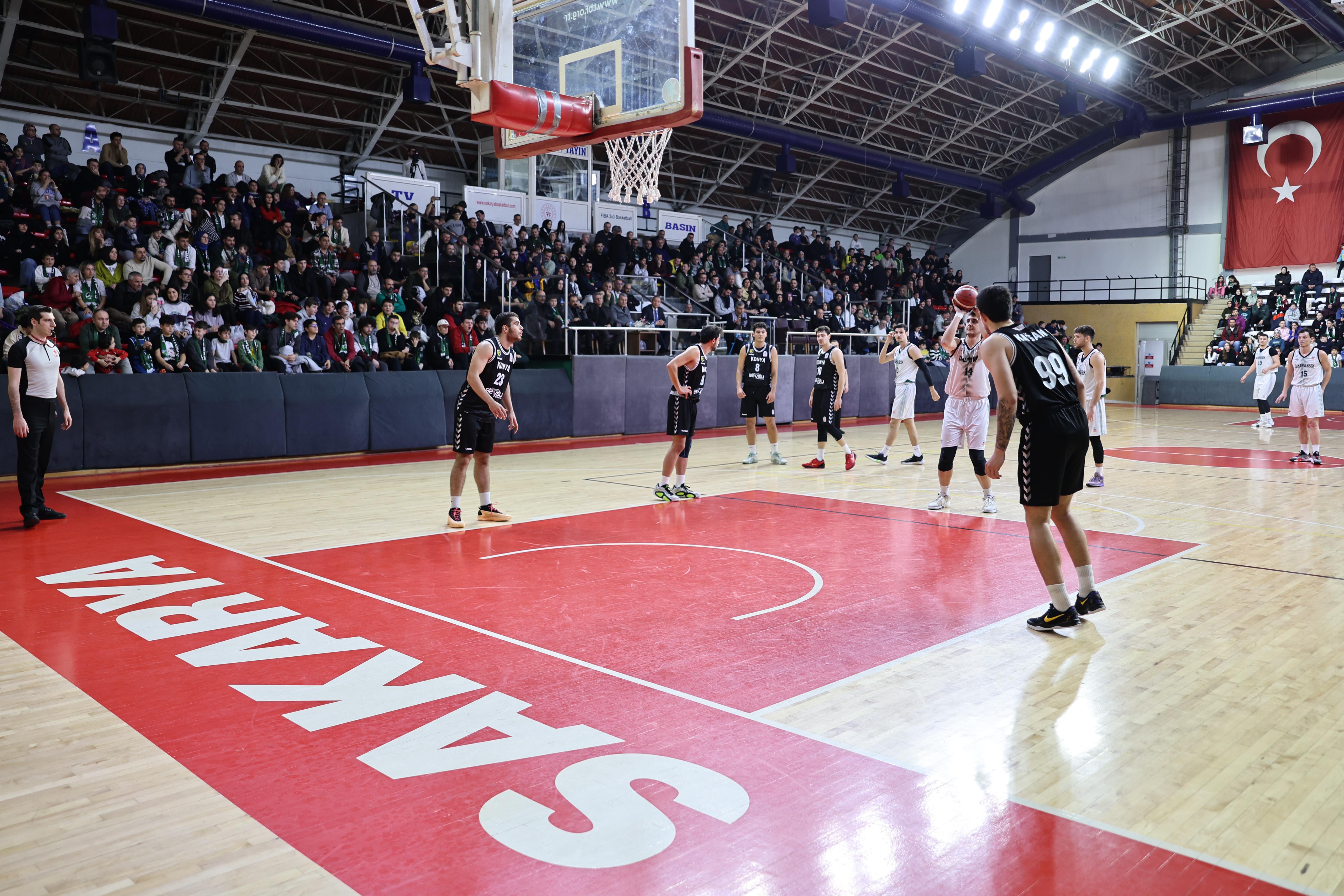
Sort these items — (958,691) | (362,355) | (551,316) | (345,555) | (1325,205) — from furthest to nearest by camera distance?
(1325,205), (551,316), (362,355), (345,555), (958,691)

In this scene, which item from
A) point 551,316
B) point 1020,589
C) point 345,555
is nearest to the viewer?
point 1020,589

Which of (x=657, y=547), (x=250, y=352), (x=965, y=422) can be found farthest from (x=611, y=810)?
(x=250, y=352)

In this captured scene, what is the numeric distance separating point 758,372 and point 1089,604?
894cm

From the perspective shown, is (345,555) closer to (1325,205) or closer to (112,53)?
Answer: (112,53)

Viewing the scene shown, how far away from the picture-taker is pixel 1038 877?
3145 mm

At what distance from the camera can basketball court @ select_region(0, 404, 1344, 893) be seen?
328 centimetres

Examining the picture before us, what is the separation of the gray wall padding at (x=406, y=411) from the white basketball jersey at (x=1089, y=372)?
34.0 feet

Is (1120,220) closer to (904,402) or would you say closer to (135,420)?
(904,402)

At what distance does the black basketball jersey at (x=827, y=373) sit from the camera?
1441cm

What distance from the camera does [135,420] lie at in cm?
1359

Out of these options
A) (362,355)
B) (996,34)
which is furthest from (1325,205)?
(362,355)

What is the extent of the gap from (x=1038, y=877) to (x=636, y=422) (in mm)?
17214

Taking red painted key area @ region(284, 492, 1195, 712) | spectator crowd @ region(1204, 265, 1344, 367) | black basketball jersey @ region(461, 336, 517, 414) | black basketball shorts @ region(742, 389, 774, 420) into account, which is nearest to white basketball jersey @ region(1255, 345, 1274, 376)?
spectator crowd @ region(1204, 265, 1344, 367)

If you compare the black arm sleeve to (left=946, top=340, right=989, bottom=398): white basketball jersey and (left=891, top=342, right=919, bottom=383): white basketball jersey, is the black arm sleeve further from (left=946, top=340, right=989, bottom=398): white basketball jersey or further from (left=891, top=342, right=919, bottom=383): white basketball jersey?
(left=946, top=340, right=989, bottom=398): white basketball jersey
